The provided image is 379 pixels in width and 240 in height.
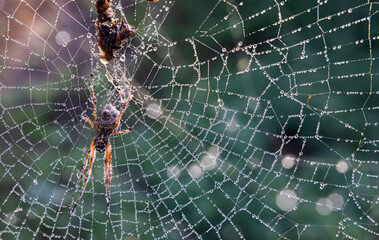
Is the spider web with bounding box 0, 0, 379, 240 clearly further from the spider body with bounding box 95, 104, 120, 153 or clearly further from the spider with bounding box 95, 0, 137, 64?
the spider with bounding box 95, 0, 137, 64

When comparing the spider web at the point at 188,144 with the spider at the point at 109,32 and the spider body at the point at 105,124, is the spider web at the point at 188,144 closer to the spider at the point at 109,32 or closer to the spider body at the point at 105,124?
the spider body at the point at 105,124

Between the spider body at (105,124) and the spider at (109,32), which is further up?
the spider at (109,32)

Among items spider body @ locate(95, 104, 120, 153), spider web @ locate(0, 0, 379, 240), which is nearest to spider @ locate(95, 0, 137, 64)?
spider body @ locate(95, 104, 120, 153)

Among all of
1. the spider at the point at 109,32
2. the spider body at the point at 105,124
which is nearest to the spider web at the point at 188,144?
the spider body at the point at 105,124

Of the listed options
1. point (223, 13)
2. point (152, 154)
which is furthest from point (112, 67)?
point (223, 13)

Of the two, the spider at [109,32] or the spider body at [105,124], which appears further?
the spider body at [105,124]

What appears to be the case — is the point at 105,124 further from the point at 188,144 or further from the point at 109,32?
the point at 188,144

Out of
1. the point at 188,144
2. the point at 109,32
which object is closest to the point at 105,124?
the point at 109,32
